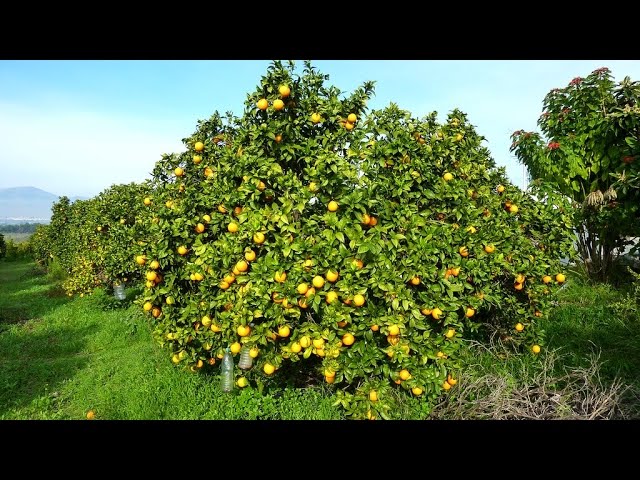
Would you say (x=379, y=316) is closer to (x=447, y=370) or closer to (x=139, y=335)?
(x=447, y=370)

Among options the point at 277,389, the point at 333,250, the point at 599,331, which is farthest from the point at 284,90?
the point at 599,331

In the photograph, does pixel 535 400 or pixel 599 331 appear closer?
pixel 535 400

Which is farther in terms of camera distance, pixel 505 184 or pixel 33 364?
pixel 33 364

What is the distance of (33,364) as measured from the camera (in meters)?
5.44

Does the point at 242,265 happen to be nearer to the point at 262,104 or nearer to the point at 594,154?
the point at 262,104

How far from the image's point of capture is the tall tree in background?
6.45m

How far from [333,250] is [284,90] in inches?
49.3

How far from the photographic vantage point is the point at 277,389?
3648 mm

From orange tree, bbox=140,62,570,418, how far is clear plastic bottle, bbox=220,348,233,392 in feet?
0.41

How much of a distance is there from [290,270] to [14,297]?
33.7ft
